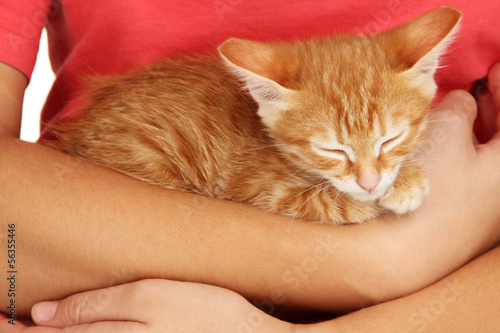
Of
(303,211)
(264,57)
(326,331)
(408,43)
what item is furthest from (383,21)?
(326,331)

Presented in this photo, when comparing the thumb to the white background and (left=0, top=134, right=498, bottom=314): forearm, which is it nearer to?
(left=0, top=134, right=498, bottom=314): forearm

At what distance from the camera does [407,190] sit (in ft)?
4.17

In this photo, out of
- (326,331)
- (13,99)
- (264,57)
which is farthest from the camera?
(13,99)

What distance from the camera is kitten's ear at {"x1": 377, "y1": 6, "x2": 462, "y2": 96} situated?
121cm

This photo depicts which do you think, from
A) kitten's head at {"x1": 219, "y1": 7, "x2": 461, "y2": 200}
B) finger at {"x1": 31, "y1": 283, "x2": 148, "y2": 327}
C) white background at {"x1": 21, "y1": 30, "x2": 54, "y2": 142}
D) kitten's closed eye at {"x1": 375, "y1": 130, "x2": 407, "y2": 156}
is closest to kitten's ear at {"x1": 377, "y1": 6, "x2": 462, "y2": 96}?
kitten's head at {"x1": 219, "y1": 7, "x2": 461, "y2": 200}

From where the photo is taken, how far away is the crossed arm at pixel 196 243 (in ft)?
3.77

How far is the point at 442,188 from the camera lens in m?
1.30

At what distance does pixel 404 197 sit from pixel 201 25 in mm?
847

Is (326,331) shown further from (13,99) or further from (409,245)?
(13,99)

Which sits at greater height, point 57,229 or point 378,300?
point 57,229

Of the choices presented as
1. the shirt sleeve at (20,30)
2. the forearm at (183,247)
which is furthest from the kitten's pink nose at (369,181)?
the shirt sleeve at (20,30)

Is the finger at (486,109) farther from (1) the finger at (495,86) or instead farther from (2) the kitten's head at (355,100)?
(2) the kitten's head at (355,100)

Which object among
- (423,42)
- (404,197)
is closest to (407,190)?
(404,197)

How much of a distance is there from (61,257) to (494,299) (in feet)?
3.40
